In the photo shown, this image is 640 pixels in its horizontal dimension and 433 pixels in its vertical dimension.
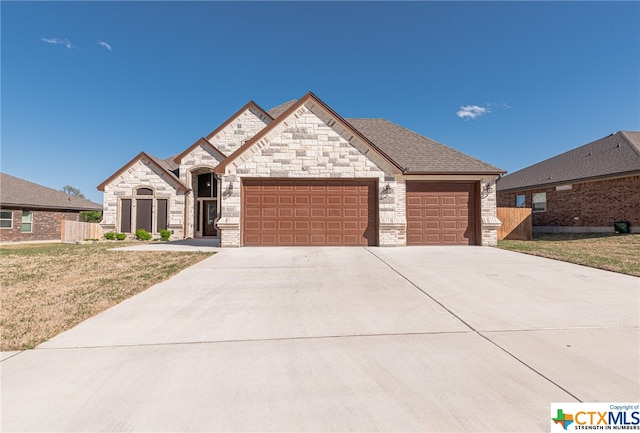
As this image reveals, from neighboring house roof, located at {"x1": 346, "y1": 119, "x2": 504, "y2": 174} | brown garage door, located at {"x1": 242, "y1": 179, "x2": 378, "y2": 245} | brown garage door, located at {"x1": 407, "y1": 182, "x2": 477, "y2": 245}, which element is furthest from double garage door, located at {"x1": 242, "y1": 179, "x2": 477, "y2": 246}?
neighboring house roof, located at {"x1": 346, "y1": 119, "x2": 504, "y2": 174}

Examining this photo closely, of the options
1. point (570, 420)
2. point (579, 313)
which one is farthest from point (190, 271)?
point (579, 313)

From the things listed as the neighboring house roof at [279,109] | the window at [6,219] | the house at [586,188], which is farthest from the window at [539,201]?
the window at [6,219]

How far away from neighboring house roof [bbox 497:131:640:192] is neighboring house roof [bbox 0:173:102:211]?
120 ft

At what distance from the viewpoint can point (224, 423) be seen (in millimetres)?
2010

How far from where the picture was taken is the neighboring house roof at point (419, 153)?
12.5 m

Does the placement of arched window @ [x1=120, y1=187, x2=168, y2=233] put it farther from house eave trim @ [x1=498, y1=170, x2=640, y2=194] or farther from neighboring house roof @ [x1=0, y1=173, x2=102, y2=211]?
house eave trim @ [x1=498, y1=170, x2=640, y2=194]

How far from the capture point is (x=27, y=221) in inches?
806

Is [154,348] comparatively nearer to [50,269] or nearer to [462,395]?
[462,395]

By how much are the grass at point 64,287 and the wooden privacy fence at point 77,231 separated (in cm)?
856

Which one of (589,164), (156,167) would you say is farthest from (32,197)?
(589,164)

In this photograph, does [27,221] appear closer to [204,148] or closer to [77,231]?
[77,231]

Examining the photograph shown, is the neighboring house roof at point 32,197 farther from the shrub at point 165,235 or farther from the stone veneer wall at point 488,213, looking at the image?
the stone veneer wall at point 488,213

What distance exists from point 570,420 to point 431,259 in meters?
6.94

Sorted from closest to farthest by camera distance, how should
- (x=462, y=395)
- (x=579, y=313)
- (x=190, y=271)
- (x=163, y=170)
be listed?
(x=462, y=395), (x=579, y=313), (x=190, y=271), (x=163, y=170)
